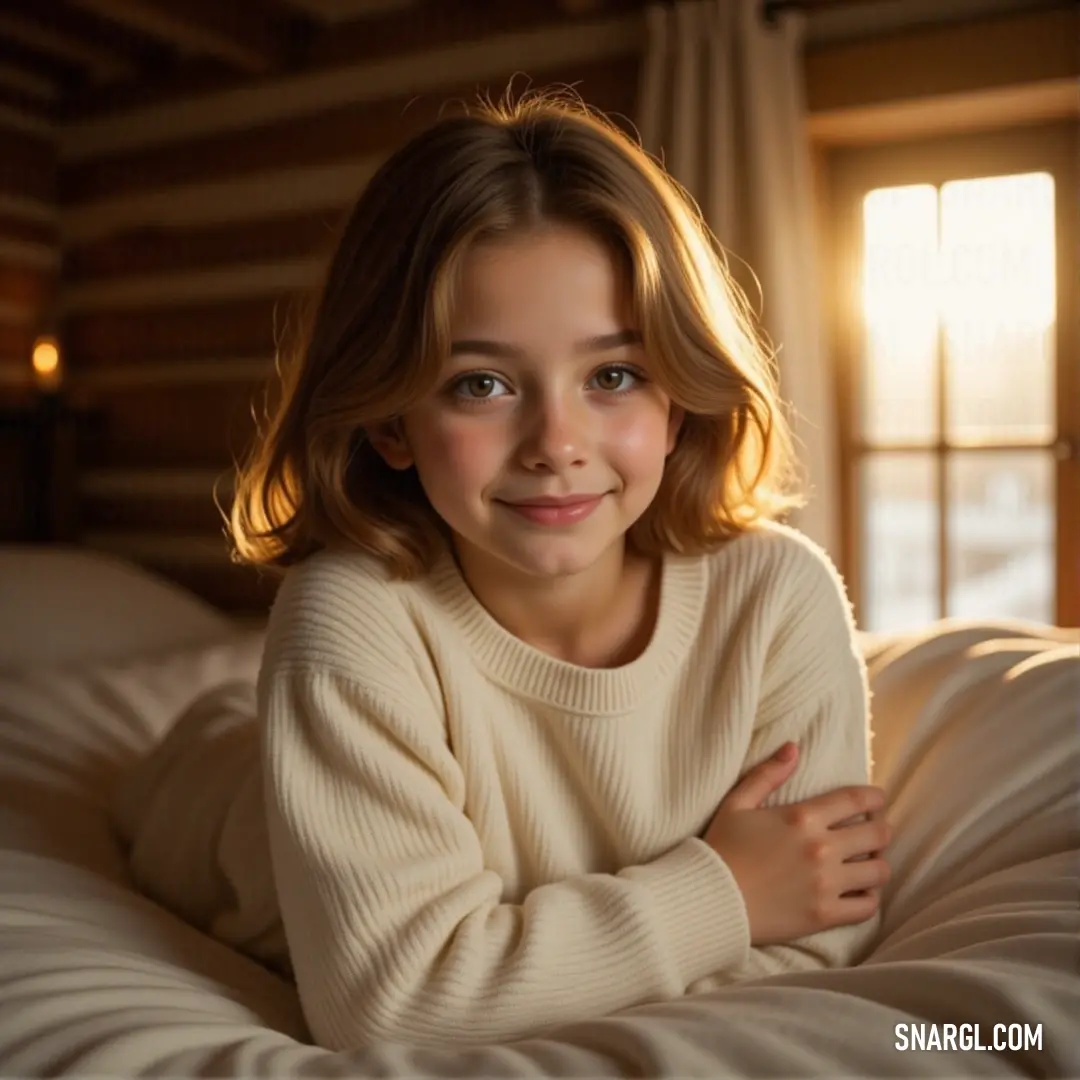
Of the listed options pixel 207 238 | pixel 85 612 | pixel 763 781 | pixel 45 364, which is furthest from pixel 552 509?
pixel 45 364

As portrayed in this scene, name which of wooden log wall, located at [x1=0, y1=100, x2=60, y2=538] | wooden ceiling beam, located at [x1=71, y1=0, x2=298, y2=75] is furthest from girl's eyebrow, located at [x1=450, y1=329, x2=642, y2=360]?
wooden log wall, located at [x1=0, y1=100, x2=60, y2=538]

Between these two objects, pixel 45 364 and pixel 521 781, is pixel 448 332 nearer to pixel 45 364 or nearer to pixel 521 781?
pixel 521 781

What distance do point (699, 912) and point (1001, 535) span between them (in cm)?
179

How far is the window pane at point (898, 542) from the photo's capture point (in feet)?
8.33

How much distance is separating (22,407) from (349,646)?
239cm

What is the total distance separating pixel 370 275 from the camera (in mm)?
1000

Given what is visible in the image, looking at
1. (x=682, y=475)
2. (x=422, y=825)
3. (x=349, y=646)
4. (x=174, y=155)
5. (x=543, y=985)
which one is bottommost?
(x=543, y=985)

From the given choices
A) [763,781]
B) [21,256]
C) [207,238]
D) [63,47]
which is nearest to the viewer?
[763,781]

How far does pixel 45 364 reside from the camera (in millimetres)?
3150

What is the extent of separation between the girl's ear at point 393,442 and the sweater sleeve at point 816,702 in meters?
0.38

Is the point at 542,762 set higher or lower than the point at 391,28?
lower

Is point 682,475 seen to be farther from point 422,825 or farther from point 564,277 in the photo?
point 422,825

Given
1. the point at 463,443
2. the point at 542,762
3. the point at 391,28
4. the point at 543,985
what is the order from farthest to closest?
the point at 391,28 < the point at 542,762 < the point at 463,443 < the point at 543,985

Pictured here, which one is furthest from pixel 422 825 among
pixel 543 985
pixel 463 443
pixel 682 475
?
pixel 682 475
